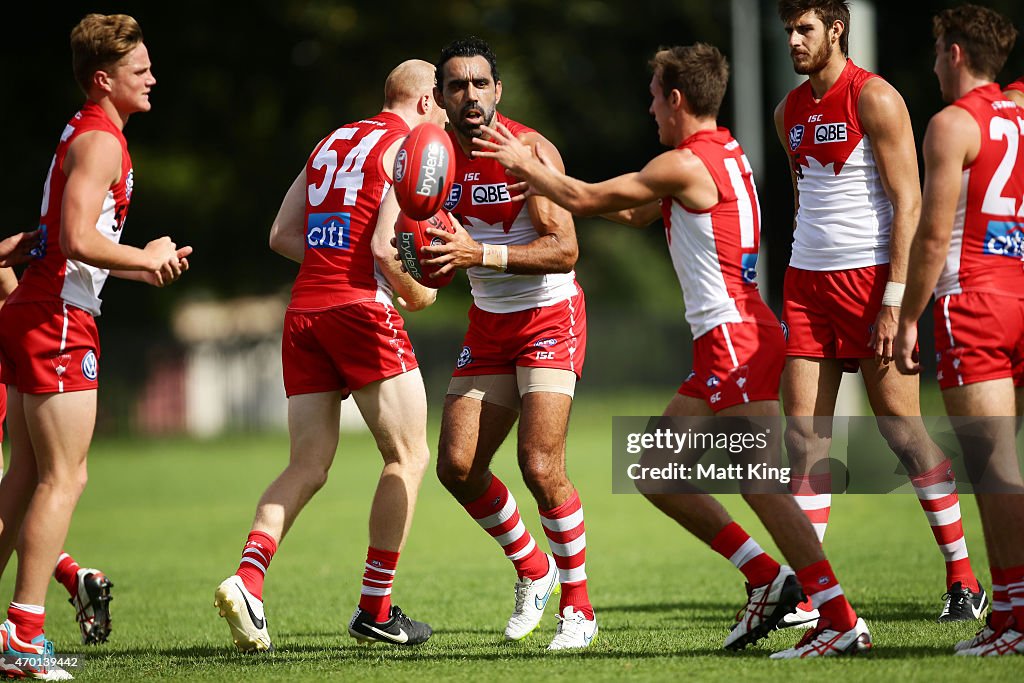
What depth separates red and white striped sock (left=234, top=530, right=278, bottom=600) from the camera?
19.0 feet

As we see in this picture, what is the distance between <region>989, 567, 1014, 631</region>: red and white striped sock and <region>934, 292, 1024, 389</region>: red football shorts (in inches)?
31.5

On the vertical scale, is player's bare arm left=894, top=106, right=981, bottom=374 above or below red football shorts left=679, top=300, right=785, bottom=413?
above

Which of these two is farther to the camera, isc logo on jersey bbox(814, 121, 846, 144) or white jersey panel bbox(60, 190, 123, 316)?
isc logo on jersey bbox(814, 121, 846, 144)

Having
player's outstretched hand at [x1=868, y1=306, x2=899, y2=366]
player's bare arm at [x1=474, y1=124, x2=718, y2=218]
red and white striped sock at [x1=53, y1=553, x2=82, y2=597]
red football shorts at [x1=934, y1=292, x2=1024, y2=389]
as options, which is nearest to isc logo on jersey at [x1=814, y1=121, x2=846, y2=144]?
player's outstretched hand at [x1=868, y1=306, x2=899, y2=366]

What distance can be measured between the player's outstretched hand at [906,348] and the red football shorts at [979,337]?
110 millimetres

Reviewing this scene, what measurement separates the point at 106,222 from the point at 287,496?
5.09 feet

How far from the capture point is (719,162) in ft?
17.8

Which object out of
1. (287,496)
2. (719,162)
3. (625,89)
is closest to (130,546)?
(287,496)

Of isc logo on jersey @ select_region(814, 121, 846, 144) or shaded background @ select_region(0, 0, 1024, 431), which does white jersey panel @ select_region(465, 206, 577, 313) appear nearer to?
isc logo on jersey @ select_region(814, 121, 846, 144)

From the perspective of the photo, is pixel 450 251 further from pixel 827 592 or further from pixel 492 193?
pixel 827 592

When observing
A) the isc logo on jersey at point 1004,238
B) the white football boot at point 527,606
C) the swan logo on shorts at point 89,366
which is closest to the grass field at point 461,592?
the white football boot at point 527,606

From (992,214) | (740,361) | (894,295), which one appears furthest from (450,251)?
(992,214)

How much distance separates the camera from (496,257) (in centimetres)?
580

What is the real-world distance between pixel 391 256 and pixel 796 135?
2164mm
